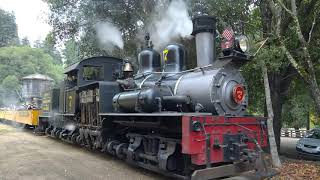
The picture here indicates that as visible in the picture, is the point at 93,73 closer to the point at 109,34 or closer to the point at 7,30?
the point at 109,34

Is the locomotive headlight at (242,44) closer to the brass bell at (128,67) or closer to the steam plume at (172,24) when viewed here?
the steam plume at (172,24)

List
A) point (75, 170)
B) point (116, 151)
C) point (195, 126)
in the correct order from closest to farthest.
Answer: point (195, 126) < point (75, 170) < point (116, 151)

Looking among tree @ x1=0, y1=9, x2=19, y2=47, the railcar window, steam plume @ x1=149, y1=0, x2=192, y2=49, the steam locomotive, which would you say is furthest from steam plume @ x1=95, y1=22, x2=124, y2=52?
tree @ x1=0, y1=9, x2=19, y2=47

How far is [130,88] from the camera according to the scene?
9.73 metres

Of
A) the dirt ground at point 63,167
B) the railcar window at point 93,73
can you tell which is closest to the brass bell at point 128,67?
the railcar window at point 93,73

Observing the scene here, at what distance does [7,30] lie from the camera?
9331cm

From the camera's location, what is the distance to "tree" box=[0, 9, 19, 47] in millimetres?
91500

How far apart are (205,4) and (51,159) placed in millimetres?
7125

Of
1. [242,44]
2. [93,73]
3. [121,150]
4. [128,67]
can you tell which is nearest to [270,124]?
[242,44]

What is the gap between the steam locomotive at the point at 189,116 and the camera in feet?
22.4

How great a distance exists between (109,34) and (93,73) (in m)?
4.41

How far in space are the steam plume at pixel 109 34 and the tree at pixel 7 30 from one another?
3228 inches

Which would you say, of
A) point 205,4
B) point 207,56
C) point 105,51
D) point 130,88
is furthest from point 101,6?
point 207,56

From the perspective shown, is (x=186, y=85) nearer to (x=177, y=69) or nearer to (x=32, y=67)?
(x=177, y=69)
